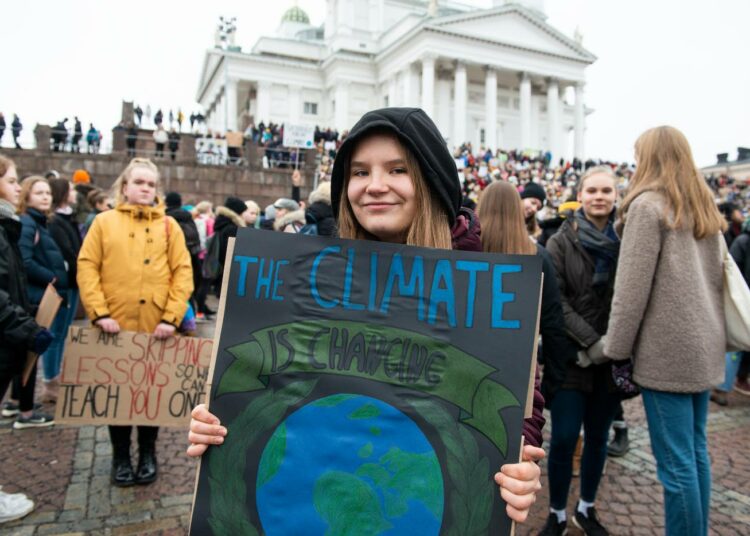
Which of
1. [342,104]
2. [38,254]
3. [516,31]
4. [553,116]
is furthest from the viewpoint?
[342,104]

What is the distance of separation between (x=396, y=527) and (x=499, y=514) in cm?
25

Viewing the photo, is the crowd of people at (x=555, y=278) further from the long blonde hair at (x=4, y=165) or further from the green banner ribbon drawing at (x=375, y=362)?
the green banner ribbon drawing at (x=375, y=362)

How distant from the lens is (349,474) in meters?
1.39

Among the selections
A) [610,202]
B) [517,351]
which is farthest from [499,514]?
[610,202]

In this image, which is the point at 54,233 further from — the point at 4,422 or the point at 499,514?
the point at 499,514

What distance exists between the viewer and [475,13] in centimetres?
4525

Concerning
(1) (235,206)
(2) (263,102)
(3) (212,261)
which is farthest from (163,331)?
(2) (263,102)

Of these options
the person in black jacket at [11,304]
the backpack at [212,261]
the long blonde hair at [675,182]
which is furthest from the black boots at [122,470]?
the backpack at [212,261]

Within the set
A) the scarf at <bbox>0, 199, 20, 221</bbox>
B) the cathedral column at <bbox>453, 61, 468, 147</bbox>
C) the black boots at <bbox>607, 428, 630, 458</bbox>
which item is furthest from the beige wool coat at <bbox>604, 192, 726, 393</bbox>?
the cathedral column at <bbox>453, 61, 468, 147</bbox>

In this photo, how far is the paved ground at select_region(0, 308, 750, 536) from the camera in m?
3.33

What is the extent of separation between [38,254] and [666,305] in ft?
16.1

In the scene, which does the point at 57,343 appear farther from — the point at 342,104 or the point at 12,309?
the point at 342,104

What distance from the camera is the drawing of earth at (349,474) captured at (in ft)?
4.47

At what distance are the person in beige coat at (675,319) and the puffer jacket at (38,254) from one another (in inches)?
178
